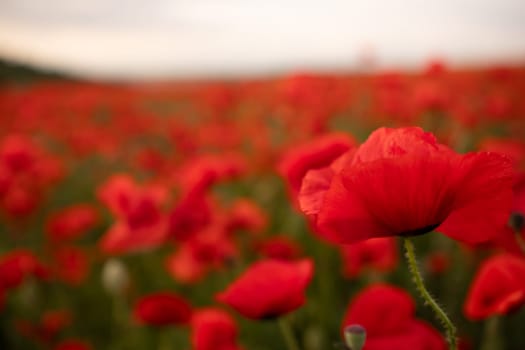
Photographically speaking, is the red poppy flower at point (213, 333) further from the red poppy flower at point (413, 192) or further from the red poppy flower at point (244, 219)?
the red poppy flower at point (244, 219)

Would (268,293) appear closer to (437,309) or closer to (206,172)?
(437,309)

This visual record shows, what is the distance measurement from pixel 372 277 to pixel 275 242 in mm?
378

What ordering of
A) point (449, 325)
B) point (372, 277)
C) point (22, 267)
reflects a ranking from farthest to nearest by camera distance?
point (372, 277) < point (22, 267) < point (449, 325)

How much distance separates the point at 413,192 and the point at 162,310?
2.26 ft

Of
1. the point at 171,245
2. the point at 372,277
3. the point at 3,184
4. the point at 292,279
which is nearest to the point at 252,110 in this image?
the point at 171,245

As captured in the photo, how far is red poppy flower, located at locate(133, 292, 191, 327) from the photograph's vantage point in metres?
1.00

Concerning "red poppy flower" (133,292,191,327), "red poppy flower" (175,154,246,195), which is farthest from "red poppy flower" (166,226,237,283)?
"red poppy flower" (133,292,191,327)

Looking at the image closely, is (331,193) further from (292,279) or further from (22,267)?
(22,267)

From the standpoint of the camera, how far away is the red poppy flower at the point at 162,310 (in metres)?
1.00

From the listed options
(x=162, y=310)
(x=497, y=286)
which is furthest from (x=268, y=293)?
(x=162, y=310)

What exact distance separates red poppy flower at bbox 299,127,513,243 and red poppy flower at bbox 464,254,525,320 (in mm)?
171

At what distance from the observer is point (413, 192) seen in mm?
440

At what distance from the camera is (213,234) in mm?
1395

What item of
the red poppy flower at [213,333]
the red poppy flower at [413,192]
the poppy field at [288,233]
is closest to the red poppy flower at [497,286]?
the poppy field at [288,233]
